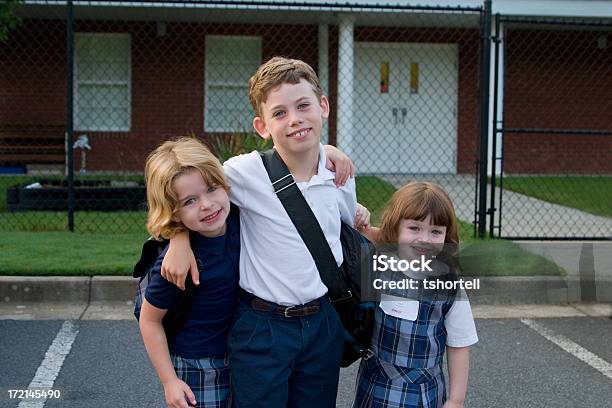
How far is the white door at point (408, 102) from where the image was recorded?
15.6 m


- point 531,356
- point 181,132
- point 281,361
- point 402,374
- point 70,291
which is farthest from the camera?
point 181,132

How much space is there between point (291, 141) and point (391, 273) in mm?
526

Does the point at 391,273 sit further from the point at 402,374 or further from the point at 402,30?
the point at 402,30

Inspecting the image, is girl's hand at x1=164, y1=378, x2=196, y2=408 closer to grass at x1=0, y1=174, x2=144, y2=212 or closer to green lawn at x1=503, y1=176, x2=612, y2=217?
grass at x1=0, y1=174, x2=144, y2=212

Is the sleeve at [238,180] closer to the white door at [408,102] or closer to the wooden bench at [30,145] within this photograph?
the wooden bench at [30,145]

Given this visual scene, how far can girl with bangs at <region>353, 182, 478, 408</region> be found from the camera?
256 cm

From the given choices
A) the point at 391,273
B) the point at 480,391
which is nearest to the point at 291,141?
the point at 391,273

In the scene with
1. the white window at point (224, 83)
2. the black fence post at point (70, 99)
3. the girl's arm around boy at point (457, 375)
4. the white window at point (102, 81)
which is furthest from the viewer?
the white window at point (224, 83)

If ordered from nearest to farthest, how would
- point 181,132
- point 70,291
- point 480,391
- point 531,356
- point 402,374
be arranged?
point 402,374, point 480,391, point 531,356, point 70,291, point 181,132

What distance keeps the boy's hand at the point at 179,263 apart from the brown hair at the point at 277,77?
1.57ft

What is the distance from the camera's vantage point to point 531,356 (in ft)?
16.3

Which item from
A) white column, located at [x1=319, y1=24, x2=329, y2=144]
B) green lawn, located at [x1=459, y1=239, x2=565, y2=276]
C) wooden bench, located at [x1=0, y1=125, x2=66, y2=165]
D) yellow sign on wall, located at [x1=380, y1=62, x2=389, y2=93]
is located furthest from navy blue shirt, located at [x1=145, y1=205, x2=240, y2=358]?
yellow sign on wall, located at [x1=380, y1=62, x2=389, y2=93]

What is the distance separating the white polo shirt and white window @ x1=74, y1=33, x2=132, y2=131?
1334 cm

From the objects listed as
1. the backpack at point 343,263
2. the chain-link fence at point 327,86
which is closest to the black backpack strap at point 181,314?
the backpack at point 343,263
